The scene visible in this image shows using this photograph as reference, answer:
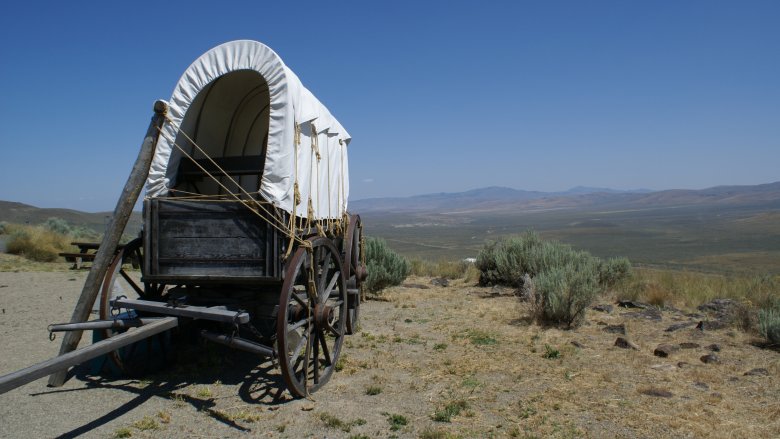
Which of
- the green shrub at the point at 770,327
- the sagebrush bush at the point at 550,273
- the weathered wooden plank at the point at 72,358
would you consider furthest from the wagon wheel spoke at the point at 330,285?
the green shrub at the point at 770,327

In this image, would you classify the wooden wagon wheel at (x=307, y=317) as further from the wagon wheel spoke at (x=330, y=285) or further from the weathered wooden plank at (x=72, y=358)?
the weathered wooden plank at (x=72, y=358)

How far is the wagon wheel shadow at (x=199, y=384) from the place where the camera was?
171 inches

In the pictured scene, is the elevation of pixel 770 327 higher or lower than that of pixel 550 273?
lower

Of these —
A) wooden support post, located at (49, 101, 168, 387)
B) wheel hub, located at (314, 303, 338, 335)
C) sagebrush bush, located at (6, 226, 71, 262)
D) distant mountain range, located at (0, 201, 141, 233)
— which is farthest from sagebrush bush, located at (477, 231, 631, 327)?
distant mountain range, located at (0, 201, 141, 233)

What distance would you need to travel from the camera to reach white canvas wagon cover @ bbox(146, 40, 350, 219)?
472 centimetres

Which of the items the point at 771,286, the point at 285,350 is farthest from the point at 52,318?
the point at 771,286

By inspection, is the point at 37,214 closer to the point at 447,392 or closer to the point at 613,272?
the point at 613,272

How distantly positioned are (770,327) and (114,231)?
707 centimetres

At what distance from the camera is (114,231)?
4.71m

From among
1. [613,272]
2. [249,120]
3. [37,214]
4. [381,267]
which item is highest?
[249,120]

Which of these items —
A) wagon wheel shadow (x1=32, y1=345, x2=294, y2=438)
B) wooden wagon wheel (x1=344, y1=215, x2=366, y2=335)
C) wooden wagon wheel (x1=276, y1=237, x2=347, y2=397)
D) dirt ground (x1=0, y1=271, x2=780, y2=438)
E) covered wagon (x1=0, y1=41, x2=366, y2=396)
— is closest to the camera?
dirt ground (x1=0, y1=271, x2=780, y2=438)

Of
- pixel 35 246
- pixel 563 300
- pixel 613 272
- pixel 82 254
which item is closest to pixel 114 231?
pixel 563 300

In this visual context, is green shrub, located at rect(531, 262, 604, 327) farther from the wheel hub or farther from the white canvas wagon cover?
the wheel hub

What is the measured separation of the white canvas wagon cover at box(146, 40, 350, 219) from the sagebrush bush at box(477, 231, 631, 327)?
10.7 ft
